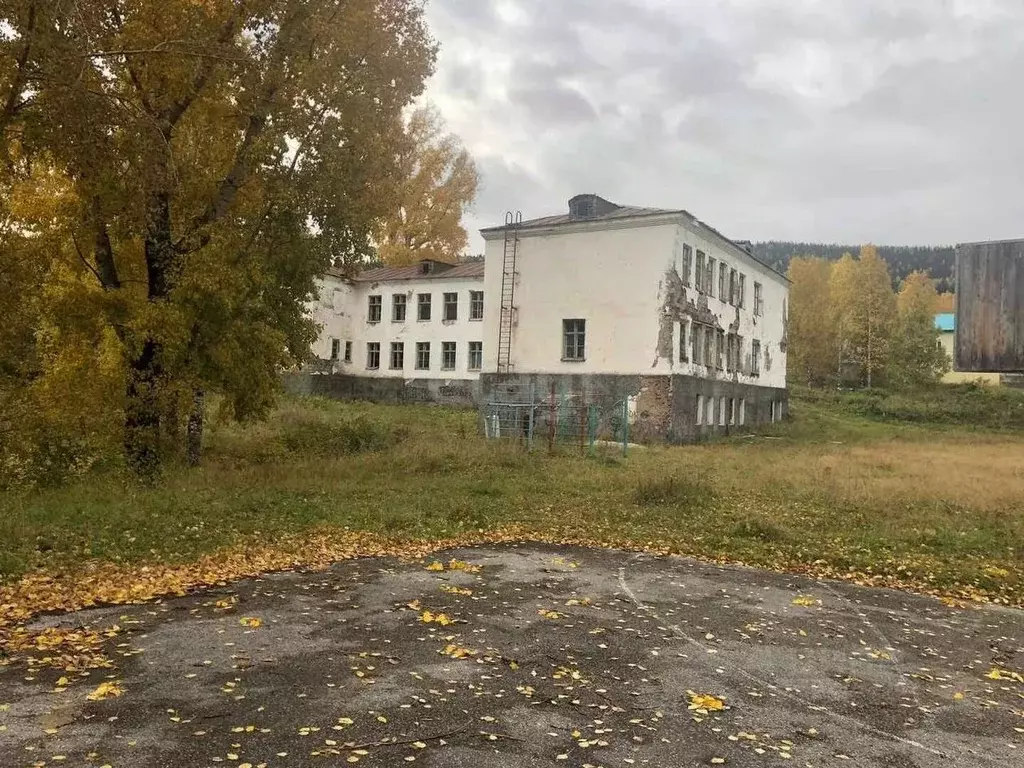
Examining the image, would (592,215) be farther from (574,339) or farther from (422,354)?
(422,354)

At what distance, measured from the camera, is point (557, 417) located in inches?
1240

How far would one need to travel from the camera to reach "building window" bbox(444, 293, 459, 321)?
43.9 m

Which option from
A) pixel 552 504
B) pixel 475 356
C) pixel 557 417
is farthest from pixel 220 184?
pixel 475 356

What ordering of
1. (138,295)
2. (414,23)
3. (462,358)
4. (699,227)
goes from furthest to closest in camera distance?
(462,358) → (699,227) → (414,23) → (138,295)

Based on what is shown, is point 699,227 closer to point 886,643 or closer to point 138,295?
point 138,295

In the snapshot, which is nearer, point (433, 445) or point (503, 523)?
point (503, 523)

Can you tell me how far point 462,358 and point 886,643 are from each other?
118 ft

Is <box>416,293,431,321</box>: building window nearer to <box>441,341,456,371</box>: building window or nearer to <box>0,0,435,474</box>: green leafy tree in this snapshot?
<box>441,341,456,371</box>: building window

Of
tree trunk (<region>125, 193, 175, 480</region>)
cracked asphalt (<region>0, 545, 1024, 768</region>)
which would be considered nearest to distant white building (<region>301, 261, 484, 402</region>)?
tree trunk (<region>125, 193, 175, 480</region>)

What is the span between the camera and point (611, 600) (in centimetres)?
933

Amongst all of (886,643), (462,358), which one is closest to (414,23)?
(886,643)

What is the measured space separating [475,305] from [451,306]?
1.51 m

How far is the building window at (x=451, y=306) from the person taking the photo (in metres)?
43.9

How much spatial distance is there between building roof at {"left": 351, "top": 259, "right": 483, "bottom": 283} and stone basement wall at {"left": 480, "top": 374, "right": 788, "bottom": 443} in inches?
464
